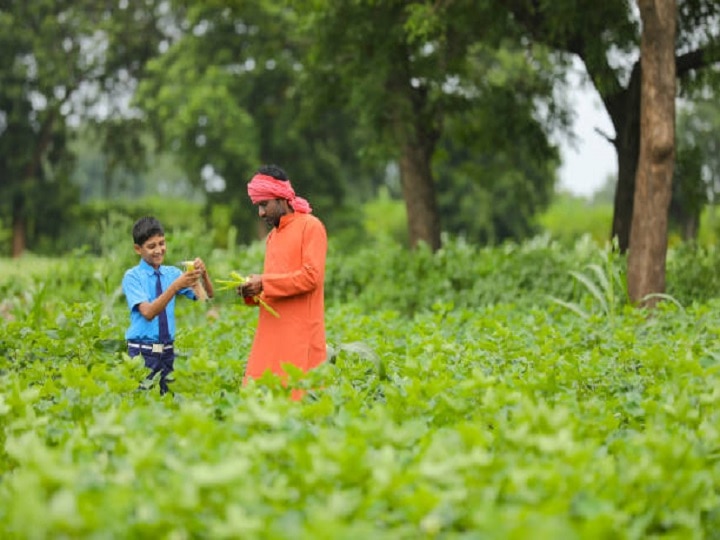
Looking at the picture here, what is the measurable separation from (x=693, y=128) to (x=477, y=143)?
95.7 ft

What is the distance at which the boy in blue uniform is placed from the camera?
599 centimetres

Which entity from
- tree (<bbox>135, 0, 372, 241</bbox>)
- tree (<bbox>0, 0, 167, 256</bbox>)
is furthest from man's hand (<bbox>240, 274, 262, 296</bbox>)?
tree (<bbox>0, 0, 167, 256</bbox>)

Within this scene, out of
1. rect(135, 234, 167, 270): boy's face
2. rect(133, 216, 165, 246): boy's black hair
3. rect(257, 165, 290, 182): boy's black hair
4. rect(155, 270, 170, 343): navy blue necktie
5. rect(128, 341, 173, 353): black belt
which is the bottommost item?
rect(128, 341, 173, 353): black belt

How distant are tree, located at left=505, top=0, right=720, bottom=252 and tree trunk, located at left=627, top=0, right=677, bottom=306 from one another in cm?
179

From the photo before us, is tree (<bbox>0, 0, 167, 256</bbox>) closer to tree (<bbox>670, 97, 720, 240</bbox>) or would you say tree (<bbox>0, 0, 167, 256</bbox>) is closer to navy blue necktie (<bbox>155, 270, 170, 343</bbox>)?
tree (<bbox>670, 97, 720, 240</bbox>)

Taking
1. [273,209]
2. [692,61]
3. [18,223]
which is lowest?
[273,209]

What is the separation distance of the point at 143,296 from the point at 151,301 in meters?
0.10

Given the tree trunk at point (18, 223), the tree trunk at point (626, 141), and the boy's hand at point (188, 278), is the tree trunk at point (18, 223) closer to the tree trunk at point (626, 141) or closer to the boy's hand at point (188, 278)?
the tree trunk at point (626, 141)

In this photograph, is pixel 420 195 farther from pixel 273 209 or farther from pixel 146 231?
pixel 273 209

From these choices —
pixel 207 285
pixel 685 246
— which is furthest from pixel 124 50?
pixel 207 285

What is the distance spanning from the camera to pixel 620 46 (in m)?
14.0

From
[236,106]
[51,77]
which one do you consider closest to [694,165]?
[236,106]

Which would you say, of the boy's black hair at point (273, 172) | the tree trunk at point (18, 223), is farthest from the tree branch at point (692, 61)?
the tree trunk at point (18, 223)

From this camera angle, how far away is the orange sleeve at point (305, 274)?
564 centimetres
